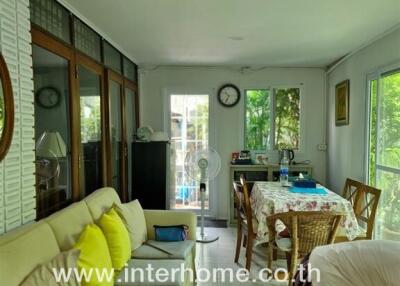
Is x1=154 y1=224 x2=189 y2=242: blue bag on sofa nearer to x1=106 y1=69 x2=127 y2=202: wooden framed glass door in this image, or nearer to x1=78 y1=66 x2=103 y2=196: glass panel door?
x1=78 y1=66 x2=103 y2=196: glass panel door

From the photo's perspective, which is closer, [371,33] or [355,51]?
[371,33]

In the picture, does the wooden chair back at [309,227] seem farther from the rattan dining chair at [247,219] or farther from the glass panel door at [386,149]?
the glass panel door at [386,149]

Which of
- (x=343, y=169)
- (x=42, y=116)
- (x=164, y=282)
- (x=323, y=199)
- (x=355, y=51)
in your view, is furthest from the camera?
(x=343, y=169)

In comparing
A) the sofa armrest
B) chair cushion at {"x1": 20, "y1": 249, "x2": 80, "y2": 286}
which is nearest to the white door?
the sofa armrest

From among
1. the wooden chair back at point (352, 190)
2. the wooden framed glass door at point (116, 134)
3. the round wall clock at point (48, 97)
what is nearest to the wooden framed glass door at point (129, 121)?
the wooden framed glass door at point (116, 134)

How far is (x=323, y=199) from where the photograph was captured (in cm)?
289

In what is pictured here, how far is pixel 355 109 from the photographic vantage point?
3.66 meters

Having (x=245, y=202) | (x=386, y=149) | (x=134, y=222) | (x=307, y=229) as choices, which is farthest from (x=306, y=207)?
(x=134, y=222)

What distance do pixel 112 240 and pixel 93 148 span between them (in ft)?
4.00

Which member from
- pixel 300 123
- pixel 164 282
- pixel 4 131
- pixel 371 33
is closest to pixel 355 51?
pixel 371 33

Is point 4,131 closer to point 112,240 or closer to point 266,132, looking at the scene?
point 112,240

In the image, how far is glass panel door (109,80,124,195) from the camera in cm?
353

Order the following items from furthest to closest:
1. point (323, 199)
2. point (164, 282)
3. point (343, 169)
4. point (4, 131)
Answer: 1. point (343, 169)
2. point (323, 199)
3. point (164, 282)
4. point (4, 131)

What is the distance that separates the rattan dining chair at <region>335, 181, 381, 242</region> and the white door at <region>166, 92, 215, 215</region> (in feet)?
7.05
